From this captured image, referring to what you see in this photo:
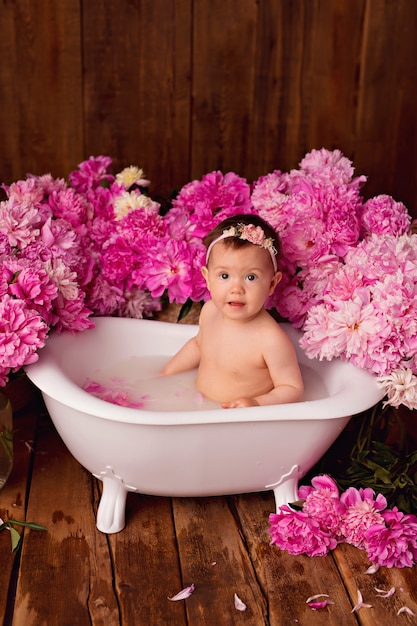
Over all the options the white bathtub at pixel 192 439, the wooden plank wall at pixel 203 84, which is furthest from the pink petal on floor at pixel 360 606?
the wooden plank wall at pixel 203 84

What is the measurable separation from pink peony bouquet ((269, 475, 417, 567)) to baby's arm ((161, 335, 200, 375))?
0.52m

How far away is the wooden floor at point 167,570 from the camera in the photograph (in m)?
1.86

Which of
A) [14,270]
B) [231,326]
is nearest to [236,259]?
[231,326]

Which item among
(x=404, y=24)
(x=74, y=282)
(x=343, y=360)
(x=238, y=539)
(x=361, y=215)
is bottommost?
(x=238, y=539)

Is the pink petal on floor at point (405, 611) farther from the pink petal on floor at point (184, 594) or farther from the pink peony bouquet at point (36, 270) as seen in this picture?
the pink peony bouquet at point (36, 270)

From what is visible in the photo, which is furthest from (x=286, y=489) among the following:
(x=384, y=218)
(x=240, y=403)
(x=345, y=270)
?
(x=384, y=218)

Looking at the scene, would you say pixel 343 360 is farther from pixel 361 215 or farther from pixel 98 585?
pixel 98 585

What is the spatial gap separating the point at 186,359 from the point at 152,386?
126 mm

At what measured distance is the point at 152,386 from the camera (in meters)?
2.36

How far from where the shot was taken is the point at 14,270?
2.15 m

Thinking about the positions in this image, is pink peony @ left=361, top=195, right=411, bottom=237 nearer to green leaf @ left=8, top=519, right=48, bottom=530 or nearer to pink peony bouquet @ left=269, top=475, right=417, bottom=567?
pink peony bouquet @ left=269, top=475, right=417, bottom=567

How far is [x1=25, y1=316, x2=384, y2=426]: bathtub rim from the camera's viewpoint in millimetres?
1919

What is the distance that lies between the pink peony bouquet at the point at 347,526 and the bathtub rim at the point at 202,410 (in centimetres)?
22

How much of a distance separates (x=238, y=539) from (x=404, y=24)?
224 cm
